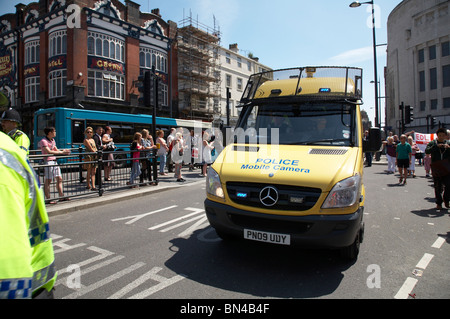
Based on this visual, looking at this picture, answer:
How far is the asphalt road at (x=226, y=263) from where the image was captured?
3041 mm

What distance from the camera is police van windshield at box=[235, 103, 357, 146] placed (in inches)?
166

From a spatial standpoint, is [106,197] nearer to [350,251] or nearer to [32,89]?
[350,251]

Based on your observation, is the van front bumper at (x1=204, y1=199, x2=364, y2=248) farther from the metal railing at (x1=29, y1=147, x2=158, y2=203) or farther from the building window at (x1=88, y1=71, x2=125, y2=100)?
the building window at (x1=88, y1=71, x2=125, y2=100)

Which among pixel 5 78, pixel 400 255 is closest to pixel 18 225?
pixel 400 255

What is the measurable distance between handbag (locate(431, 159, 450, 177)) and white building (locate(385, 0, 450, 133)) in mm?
43706

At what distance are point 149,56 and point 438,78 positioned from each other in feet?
155

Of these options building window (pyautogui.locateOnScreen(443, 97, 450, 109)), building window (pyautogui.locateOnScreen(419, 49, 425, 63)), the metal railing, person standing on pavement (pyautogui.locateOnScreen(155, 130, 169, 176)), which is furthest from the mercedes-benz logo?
building window (pyautogui.locateOnScreen(419, 49, 425, 63))

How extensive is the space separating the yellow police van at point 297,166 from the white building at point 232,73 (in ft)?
121

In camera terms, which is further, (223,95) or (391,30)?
(391,30)

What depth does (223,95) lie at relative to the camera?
43656 millimetres

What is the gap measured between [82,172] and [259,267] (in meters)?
5.88

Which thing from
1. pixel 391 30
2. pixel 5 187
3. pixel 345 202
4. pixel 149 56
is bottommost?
pixel 345 202

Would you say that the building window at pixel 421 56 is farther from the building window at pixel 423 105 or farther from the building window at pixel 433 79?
the building window at pixel 423 105
